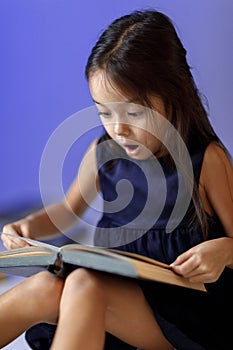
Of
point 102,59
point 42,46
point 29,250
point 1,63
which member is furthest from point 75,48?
point 29,250

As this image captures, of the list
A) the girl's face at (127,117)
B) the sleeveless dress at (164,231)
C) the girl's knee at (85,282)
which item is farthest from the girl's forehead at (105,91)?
the girl's knee at (85,282)

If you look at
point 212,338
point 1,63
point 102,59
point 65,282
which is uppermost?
point 102,59

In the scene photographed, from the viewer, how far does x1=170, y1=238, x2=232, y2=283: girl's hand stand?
879 millimetres

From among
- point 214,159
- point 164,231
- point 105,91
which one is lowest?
point 164,231

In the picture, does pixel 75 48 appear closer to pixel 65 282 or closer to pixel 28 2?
pixel 28 2

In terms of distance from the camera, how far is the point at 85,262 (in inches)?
Answer: 32.9

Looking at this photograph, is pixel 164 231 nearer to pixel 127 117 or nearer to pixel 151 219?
pixel 151 219

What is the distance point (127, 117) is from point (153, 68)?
0.08 metres

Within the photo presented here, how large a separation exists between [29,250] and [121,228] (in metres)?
0.23

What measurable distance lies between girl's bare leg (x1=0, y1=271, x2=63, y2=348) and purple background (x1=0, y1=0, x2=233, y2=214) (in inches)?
21.1

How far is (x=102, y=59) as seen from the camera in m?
0.99

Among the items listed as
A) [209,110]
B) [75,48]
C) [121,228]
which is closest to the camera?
[121,228]

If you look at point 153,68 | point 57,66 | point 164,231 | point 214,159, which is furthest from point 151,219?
point 57,66

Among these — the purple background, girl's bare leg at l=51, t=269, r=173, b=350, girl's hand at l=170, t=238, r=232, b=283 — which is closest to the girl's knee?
girl's bare leg at l=51, t=269, r=173, b=350
